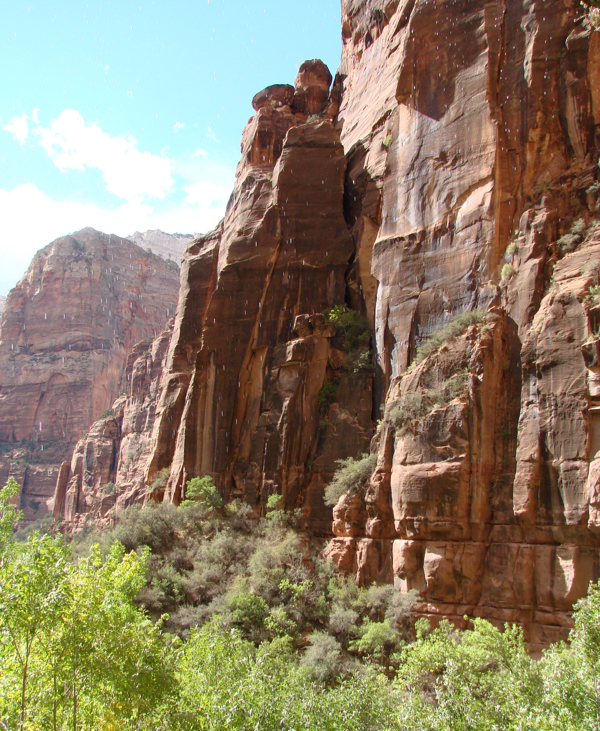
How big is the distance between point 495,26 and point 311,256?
42.5 ft

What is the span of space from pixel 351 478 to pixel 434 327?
6.76 metres

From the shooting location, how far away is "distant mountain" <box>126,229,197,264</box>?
153500mm

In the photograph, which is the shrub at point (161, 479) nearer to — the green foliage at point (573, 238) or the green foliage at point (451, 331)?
the green foliage at point (451, 331)

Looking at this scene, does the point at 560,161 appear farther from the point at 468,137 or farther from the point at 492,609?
the point at 492,609

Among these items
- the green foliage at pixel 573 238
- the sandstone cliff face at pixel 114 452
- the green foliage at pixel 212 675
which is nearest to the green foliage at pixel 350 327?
the green foliage at pixel 573 238

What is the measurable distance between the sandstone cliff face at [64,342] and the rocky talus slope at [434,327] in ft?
178

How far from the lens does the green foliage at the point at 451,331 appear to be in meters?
21.1

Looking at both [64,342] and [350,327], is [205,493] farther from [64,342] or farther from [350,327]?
[64,342]

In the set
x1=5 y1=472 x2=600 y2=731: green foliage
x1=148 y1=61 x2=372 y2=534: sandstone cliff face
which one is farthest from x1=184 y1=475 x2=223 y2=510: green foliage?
x1=5 y1=472 x2=600 y2=731: green foliage

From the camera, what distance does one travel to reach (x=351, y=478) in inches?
930

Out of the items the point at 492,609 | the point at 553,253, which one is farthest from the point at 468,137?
the point at 492,609

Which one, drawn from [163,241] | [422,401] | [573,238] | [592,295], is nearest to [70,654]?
[422,401]

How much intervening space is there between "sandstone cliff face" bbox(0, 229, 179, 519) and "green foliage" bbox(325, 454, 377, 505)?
60.9 m

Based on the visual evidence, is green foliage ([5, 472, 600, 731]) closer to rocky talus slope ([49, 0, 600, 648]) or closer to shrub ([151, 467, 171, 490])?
rocky talus slope ([49, 0, 600, 648])
